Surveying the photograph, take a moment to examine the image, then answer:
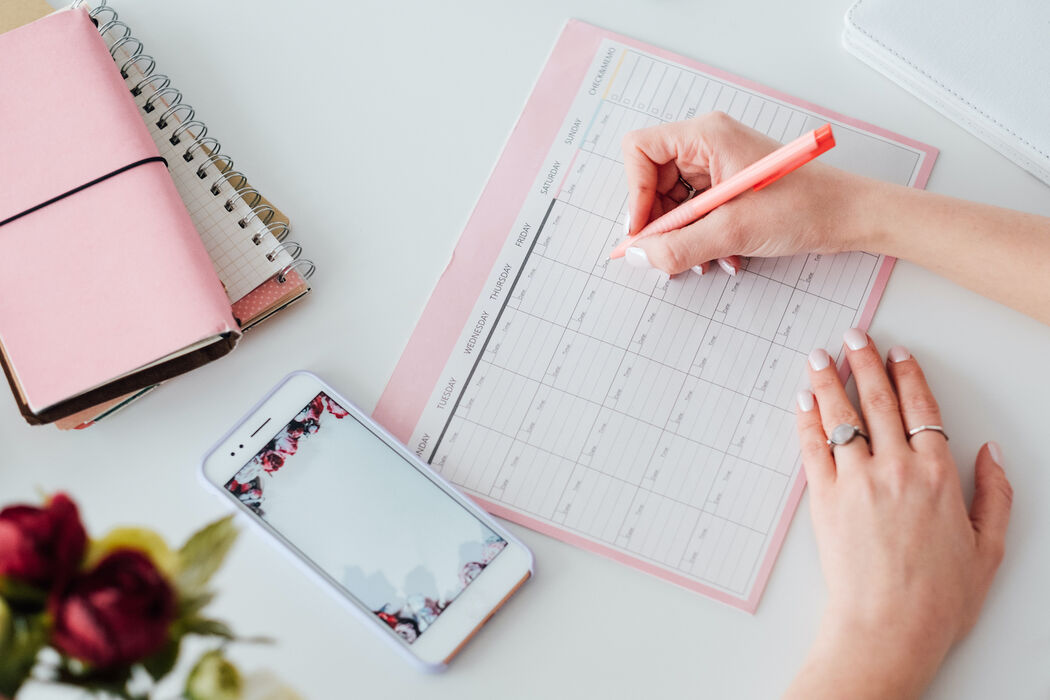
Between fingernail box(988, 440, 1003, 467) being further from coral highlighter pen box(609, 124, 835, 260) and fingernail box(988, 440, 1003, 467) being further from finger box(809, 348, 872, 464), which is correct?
coral highlighter pen box(609, 124, 835, 260)

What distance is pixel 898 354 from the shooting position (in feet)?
2.32

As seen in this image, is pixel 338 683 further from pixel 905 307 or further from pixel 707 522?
pixel 905 307

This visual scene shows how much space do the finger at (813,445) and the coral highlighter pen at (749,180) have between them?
0.64 ft

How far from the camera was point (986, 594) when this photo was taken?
2.18 ft

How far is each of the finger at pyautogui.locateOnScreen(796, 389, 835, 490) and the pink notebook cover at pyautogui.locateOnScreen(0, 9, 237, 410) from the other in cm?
52

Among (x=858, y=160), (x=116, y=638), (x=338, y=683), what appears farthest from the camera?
(x=858, y=160)

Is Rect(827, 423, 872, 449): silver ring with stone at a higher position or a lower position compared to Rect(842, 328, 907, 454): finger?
lower

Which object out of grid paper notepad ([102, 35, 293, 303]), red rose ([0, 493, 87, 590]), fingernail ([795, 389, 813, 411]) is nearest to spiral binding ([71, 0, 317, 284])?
grid paper notepad ([102, 35, 293, 303])

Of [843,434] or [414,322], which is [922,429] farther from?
[414,322]

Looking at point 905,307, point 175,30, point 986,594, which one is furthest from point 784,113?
point 175,30

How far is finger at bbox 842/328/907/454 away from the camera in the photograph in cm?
68

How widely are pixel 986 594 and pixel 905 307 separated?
268mm

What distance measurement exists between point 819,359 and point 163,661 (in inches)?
23.5

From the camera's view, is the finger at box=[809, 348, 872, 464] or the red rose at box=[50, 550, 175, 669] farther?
the finger at box=[809, 348, 872, 464]
